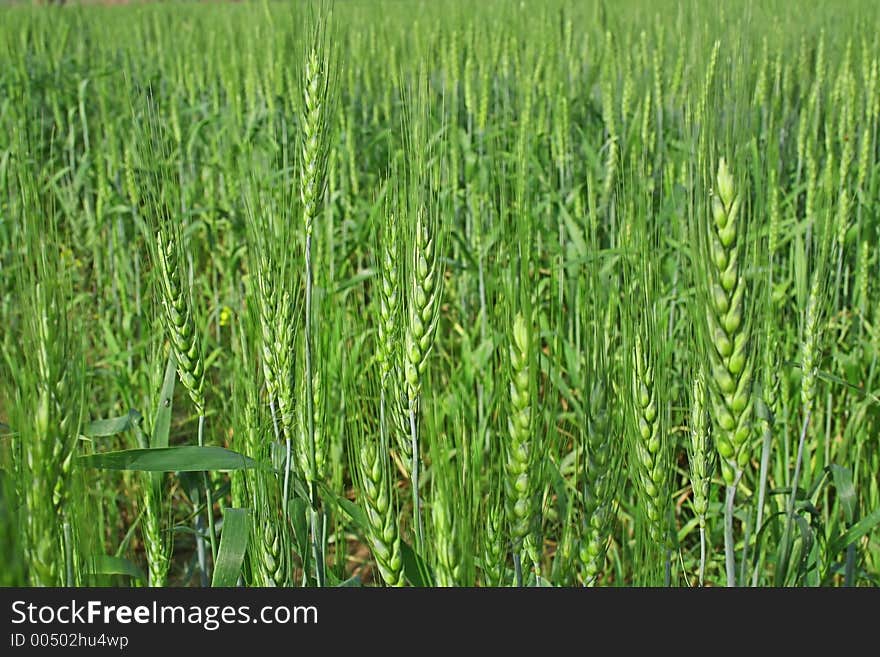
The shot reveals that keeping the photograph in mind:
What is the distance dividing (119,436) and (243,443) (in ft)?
4.12

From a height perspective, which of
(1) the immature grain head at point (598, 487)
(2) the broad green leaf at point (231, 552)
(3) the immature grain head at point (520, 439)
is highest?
(3) the immature grain head at point (520, 439)

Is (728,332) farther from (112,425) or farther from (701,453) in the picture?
(112,425)

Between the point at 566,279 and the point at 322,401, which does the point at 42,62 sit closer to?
the point at 566,279

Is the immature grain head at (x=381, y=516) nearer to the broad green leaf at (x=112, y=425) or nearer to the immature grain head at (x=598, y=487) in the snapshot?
the immature grain head at (x=598, y=487)

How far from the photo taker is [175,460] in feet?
3.39

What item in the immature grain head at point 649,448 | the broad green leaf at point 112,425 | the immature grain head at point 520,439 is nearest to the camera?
the immature grain head at point 520,439

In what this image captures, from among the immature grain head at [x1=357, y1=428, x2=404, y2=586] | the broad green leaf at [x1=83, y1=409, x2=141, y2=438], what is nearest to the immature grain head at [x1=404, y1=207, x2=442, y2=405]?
the immature grain head at [x1=357, y1=428, x2=404, y2=586]

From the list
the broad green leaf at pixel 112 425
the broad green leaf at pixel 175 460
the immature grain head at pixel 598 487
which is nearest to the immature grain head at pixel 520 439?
the immature grain head at pixel 598 487

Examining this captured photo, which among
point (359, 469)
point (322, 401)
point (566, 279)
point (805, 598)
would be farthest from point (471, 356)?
point (805, 598)

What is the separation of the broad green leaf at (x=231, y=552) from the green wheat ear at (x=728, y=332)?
1.84 feet

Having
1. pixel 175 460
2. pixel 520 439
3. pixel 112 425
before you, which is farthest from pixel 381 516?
pixel 112 425

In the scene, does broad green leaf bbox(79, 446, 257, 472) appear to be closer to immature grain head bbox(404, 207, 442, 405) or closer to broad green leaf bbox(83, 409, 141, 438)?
immature grain head bbox(404, 207, 442, 405)

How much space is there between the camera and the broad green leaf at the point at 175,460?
101cm

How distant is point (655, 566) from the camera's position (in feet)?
3.41
